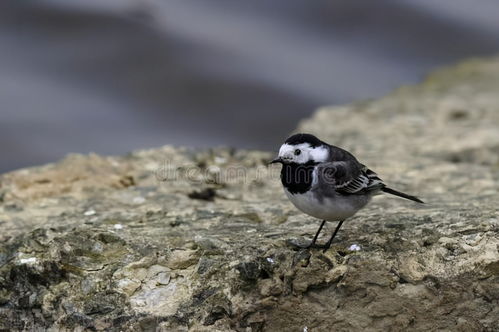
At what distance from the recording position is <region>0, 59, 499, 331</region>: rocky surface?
4.34m

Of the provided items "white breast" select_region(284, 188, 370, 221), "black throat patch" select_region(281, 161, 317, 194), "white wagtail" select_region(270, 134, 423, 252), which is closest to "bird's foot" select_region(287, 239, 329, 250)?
"white wagtail" select_region(270, 134, 423, 252)

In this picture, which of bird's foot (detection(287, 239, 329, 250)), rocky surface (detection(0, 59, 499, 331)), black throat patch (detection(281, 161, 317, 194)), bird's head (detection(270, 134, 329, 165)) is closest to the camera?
rocky surface (detection(0, 59, 499, 331))

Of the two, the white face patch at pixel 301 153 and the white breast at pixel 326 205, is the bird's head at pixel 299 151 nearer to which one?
the white face patch at pixel 301 153

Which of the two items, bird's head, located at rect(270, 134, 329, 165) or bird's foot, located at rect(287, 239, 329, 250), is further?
bird's head, located at rect(270, 134, 329, 165)

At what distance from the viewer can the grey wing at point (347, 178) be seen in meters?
4.86

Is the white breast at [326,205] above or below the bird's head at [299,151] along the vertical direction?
below

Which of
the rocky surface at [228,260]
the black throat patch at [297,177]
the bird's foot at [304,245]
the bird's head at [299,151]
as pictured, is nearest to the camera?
the rocky surface at [228,260]

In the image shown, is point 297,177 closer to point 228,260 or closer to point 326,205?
point 326,205

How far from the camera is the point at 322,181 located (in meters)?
4.83

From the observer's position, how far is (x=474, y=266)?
439 cm

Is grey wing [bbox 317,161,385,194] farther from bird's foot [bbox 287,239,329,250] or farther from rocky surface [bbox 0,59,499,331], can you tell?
bird's foot [bbox 287,239,329,250]

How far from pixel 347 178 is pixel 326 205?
30cm

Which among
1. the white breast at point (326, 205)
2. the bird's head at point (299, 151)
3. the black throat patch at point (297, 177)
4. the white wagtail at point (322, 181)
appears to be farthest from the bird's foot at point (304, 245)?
the bird's head at point (299, 151)

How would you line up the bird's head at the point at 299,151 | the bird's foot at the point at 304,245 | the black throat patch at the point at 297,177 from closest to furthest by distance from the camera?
the bird's foot at the point at 304,245 → the black throat patch at the point at 297,177 → the bird's head at the point at 299,151
